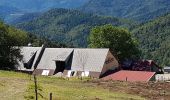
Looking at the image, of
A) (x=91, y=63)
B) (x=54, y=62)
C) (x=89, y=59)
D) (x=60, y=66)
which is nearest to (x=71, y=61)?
(x=60, y=66)

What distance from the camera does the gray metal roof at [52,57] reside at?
90.4 m

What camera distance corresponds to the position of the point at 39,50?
3730 inches

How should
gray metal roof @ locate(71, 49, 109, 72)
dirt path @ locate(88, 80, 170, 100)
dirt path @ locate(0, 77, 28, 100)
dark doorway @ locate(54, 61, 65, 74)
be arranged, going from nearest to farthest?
dirt path @ locate(0, 77, 28, 100) → dirt path @ locate(88, 80, 170, 100) → gray metal roof @ locate(71, 49, 109, 72) → dark doorway @ locate(54, 61, 65, 74)

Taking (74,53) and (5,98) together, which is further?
(74,53)

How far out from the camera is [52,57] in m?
92.2

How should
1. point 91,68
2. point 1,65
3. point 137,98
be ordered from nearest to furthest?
point 137,98 < point 1,65 < point 91,68

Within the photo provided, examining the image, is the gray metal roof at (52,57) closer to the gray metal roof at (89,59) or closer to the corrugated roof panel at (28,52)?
the gray metal roof at (89,59)

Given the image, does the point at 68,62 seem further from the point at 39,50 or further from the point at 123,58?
the point at 123,58

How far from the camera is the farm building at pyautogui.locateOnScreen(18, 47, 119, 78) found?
85.8 meters

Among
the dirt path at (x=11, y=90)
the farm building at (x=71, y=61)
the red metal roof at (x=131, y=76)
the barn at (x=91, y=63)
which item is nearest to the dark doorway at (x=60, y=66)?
the farm building at (x=71, y=61)

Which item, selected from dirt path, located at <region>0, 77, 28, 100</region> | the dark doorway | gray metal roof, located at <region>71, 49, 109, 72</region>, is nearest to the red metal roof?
gray metal roof, located at <region>71, 49, 109, 72</region>

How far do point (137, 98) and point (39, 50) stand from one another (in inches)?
2124

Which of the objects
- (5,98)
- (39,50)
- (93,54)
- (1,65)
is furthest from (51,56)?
(5,98)

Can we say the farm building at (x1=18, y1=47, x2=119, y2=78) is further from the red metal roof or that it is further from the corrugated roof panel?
the red metal roof
